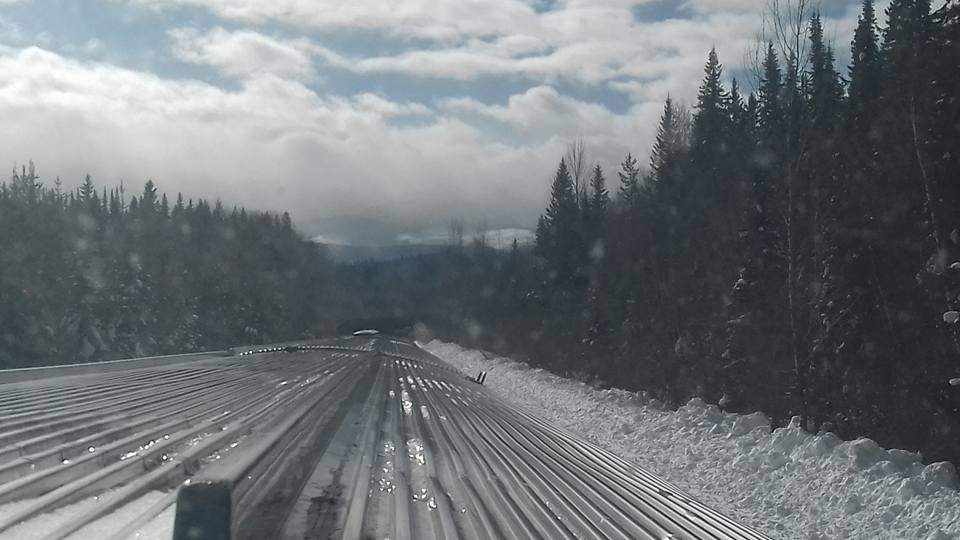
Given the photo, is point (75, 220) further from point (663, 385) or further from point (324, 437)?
point (324, 437)

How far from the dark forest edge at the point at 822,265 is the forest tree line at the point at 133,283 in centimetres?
3960

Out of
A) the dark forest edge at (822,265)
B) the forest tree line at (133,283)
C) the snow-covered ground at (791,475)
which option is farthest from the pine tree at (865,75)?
the forest tree line at (133,283)

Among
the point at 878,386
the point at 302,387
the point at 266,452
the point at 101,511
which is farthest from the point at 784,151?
the point at 101,511

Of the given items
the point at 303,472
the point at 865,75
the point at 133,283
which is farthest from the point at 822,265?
the point at 133,283

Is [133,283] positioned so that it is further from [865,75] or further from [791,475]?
[791,475]

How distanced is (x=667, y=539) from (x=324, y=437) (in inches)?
295

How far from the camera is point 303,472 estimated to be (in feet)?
38.0

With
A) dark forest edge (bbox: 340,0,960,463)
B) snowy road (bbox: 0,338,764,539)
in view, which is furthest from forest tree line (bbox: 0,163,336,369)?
snowy road (bbox: 0,338,764,539)

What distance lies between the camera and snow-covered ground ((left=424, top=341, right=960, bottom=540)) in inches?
449

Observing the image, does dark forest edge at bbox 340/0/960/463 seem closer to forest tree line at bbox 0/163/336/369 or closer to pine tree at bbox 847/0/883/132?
pine tree at bbox 847/0/883/132

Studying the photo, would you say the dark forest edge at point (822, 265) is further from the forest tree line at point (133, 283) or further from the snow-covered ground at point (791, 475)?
the forest tree line at point (133, 283)

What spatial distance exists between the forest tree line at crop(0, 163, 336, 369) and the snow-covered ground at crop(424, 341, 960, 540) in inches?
2140

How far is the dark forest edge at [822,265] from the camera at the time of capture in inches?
872

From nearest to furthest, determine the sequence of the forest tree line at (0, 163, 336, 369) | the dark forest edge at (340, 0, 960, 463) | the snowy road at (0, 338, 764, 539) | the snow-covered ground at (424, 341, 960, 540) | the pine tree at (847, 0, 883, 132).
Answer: the snowy road at (0, 338, 764, 539) → the snow-covered ground at (424, 341, 960, 540) → the dark forest edge at (340, 0, 960, 463) → the pine tree at (847, 0, 883, 132) → the forest tree line at (0, 163, 336, 369)
